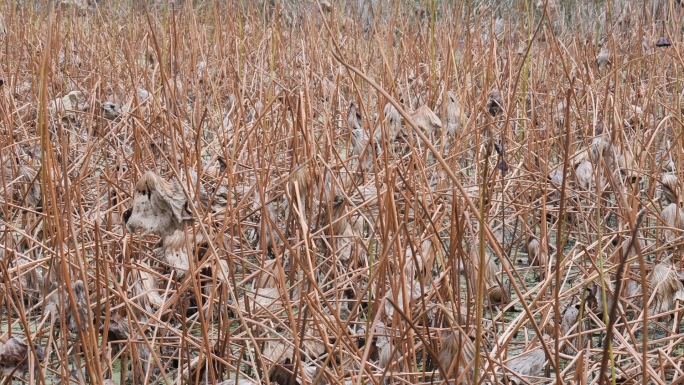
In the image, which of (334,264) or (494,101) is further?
(494,101)

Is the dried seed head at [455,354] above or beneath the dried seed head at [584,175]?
above

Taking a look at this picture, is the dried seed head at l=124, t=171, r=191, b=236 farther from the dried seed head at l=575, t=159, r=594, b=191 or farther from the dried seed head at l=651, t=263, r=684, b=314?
the dried seed head at l=575, t=159, r=594, b=191

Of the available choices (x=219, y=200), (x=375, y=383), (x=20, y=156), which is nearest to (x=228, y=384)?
(x=375, y=383)

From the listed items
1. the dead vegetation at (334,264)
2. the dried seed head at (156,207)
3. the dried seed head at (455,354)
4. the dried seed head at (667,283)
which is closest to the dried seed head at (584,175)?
the dead vegetation at (334,264)

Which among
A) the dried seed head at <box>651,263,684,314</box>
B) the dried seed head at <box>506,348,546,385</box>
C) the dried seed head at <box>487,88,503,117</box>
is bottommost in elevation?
the dried seed head at <box>506,348,546,385</box>

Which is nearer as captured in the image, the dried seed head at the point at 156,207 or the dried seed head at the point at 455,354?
the dried seed head at the point at 455,354

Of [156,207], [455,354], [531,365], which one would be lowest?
[531,365]

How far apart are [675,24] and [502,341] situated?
1.45 m

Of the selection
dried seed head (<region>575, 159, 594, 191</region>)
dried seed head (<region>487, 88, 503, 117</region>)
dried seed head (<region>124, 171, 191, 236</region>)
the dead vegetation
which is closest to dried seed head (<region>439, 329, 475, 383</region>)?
the dead vegetation

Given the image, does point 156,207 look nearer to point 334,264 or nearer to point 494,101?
point 334,264

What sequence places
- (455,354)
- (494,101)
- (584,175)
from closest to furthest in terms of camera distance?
(455,354) → (584,175) → (494,101)

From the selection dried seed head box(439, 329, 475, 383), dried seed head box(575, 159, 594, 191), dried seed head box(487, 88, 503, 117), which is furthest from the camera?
dried seed head box(487, 88, 503, 117)

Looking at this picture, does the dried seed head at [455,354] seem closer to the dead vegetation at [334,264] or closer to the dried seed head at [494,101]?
the dead vegetation at [334,264]

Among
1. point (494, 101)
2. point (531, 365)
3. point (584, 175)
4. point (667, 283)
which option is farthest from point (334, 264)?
point (494, 101)
